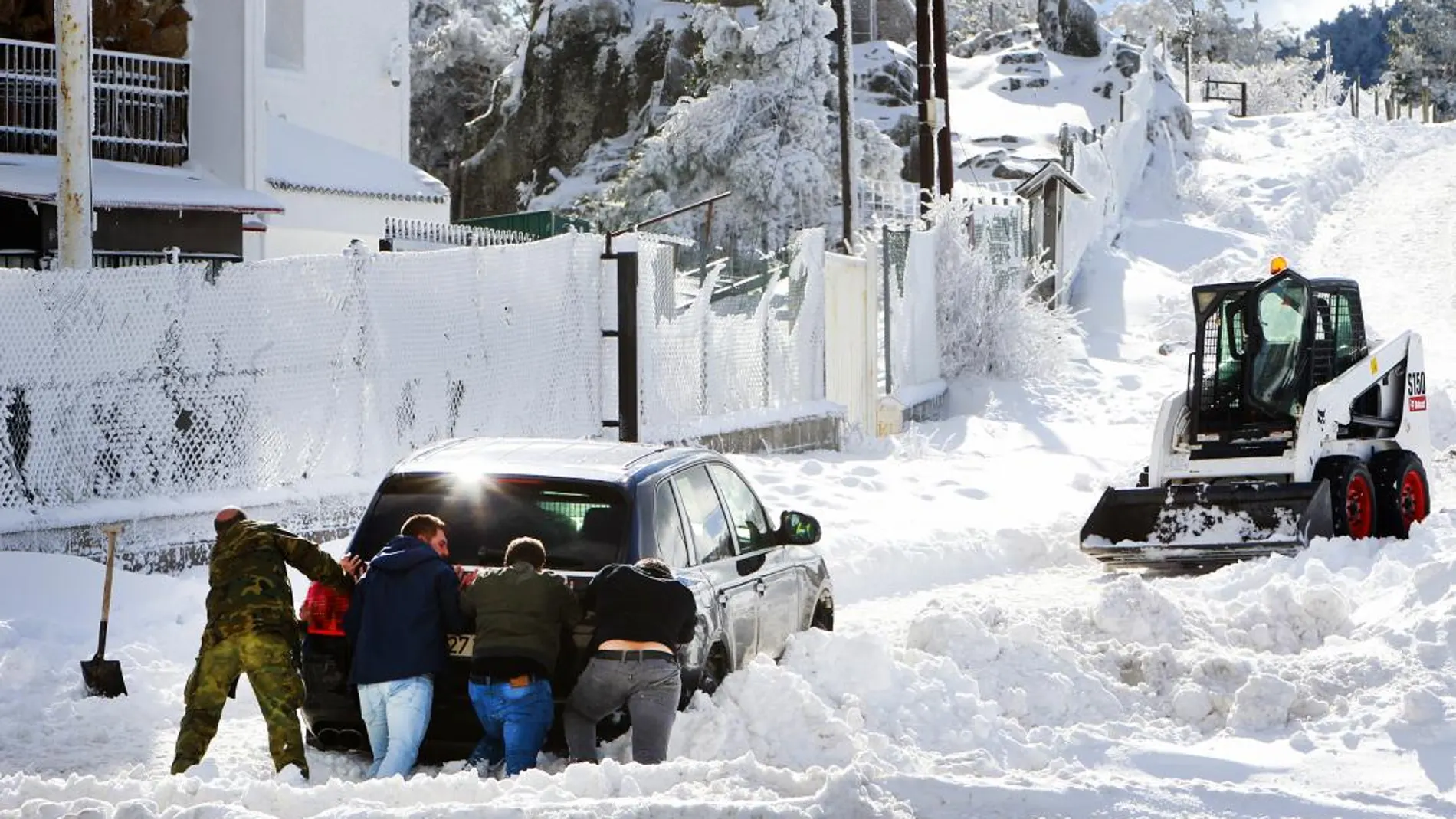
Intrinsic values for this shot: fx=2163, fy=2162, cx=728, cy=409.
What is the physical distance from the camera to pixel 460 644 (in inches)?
347

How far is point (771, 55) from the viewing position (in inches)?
1916

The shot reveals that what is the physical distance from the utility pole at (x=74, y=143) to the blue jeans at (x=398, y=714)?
9275 millimetres

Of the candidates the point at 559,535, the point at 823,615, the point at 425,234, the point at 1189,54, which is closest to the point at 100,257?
the point at 425,234

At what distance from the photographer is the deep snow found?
764cm

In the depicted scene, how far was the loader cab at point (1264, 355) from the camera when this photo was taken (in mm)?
17000

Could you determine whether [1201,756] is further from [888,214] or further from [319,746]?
[888,214]

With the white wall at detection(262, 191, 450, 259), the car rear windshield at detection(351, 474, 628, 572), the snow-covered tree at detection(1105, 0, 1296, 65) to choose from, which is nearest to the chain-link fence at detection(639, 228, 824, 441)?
the car rear windshield at detection(351, 474, 628, 572)

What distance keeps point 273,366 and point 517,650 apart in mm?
6383

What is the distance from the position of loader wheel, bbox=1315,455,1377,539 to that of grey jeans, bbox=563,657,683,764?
882cm

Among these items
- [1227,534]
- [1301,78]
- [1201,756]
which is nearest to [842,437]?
[1227,534]

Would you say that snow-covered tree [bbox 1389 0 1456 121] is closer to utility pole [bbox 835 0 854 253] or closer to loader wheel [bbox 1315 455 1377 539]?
utility pole [bbox 835 0 854 253]

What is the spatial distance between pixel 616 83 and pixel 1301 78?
2086 inches

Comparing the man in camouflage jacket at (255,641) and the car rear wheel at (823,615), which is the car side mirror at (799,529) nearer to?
the car rear wheel at (823,615)

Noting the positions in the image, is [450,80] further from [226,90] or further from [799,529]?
[799,529]
